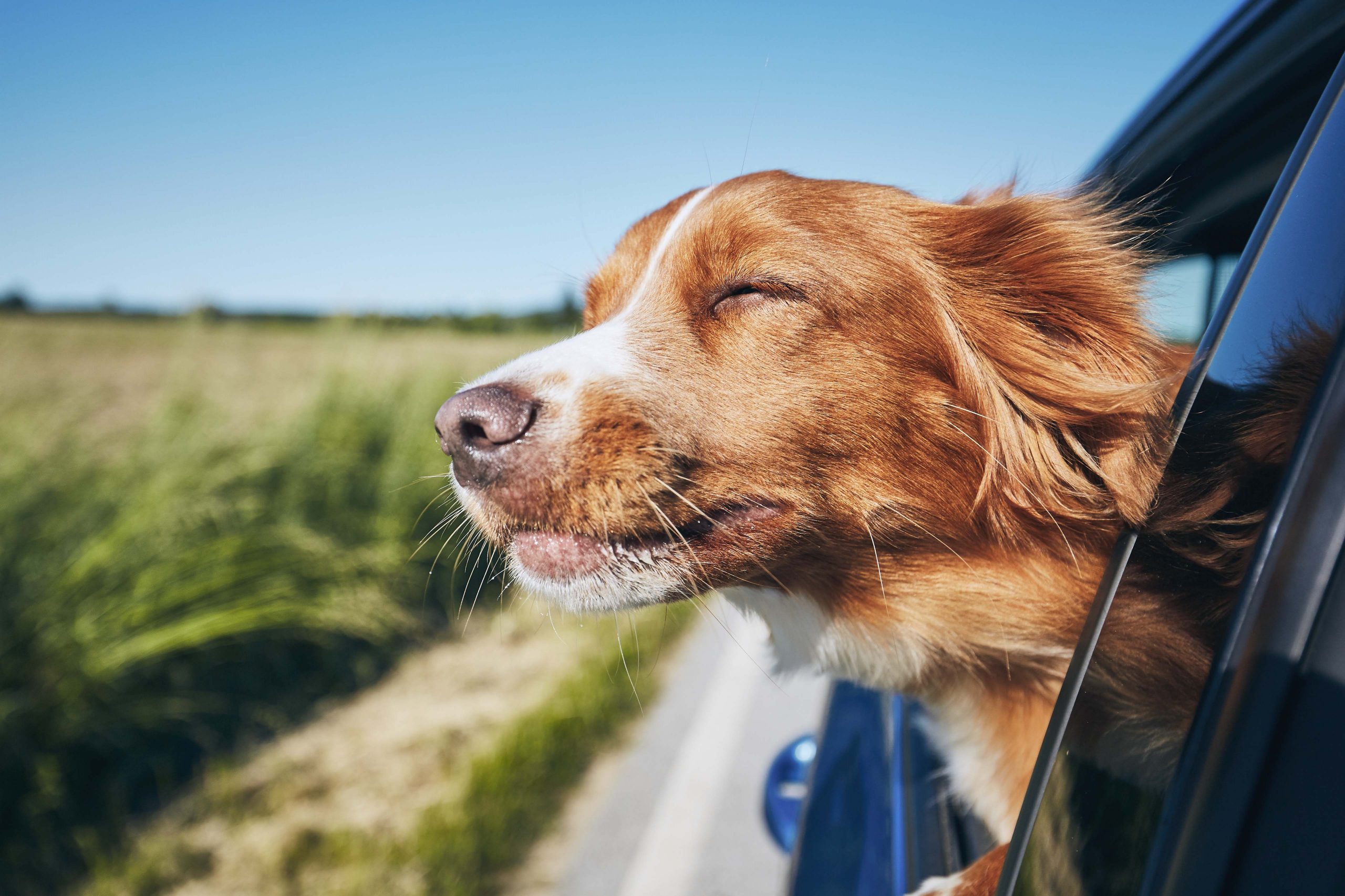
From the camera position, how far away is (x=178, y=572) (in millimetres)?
4480

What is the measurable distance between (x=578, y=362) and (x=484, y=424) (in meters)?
0.24

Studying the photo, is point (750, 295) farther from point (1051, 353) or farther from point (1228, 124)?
point (1228, 124)

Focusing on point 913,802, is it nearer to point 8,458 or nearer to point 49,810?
point 49,810

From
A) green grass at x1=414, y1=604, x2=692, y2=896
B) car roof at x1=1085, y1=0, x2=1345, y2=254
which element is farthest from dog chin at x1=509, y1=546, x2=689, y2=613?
car roof at x1=1085, y1=0, x2=1345, y2=254

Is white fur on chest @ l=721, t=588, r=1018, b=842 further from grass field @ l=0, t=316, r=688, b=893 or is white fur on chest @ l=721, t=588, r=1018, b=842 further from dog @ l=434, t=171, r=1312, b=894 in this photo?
grass field @ l=0, t=316, r=688, b=893

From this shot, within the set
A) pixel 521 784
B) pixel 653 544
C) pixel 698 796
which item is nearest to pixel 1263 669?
pixel 653 544

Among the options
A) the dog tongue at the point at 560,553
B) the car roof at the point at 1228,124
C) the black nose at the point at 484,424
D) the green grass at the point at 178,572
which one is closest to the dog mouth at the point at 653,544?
the dog tongue at the point at 560,553

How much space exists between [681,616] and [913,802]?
518 cm

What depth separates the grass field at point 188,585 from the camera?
360cm

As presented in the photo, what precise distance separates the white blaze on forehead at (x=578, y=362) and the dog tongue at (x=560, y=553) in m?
0.26

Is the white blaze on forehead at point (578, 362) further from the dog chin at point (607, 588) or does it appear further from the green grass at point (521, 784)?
the green grass at point (521, 784)

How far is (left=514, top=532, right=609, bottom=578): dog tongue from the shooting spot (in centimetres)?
148

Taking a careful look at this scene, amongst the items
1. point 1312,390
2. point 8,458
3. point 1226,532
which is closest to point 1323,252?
point 1312,390

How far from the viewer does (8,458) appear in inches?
161
